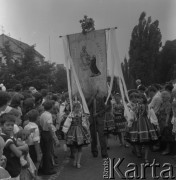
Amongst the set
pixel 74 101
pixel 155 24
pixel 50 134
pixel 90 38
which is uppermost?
pixel 155 24

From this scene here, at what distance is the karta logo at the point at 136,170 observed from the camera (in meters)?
7.05

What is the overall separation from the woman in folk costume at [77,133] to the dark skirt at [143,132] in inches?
41.1

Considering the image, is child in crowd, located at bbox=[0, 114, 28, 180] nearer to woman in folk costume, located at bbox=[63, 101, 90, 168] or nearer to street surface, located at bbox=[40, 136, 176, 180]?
street surface, located at bbox=[40, 136, 176, 180]

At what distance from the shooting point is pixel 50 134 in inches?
299

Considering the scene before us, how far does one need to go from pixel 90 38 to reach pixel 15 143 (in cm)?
495

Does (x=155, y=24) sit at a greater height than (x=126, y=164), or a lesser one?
greater

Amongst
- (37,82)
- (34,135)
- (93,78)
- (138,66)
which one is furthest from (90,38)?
(138,66)

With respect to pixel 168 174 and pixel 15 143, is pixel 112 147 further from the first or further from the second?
pixel 15 143

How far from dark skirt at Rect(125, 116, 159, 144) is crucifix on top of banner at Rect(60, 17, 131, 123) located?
1.02 m

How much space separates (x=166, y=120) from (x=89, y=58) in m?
2.42

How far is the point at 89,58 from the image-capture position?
362 inches

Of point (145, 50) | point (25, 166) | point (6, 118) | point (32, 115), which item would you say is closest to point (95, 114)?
point (32, 115)

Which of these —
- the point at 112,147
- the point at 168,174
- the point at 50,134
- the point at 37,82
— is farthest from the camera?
the point at 37,82

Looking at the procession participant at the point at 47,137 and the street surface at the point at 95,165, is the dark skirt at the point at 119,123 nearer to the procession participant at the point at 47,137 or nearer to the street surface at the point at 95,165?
the street surface at the point at 95,165
